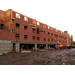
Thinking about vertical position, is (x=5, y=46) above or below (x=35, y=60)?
above

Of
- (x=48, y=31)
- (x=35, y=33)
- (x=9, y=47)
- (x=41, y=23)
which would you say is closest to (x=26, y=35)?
(x=35, y=33)

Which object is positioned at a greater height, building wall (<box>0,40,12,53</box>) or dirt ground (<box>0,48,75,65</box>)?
building wall (<box>0,40,12,53</box>)

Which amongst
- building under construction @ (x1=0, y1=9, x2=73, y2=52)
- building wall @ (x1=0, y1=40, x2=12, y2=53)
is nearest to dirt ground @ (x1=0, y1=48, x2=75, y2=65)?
building wall @ (x1=0, y1=40, x2=12, y2=53)

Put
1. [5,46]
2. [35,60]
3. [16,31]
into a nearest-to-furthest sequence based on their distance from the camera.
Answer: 1. [35,60]
2. [5,46]
3. [16,31]

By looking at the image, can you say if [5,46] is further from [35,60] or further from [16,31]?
[35,60]

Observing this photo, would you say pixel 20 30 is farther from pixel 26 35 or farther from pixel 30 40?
pixel 30 40

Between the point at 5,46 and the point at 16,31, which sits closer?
the point at 5,46

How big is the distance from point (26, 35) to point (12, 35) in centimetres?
733

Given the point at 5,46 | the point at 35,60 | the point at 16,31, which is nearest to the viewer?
the point at 35,60

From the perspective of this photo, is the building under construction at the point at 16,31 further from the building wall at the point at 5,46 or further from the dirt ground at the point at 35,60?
the dirt ground at the point at 35,60

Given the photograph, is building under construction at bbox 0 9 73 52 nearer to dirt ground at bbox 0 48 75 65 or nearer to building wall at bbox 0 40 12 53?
building wall at bbox 0 40 12 53

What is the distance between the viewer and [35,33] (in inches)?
1277

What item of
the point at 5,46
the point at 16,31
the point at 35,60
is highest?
the point at 16,31

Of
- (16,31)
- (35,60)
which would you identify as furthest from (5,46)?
(35,60)
